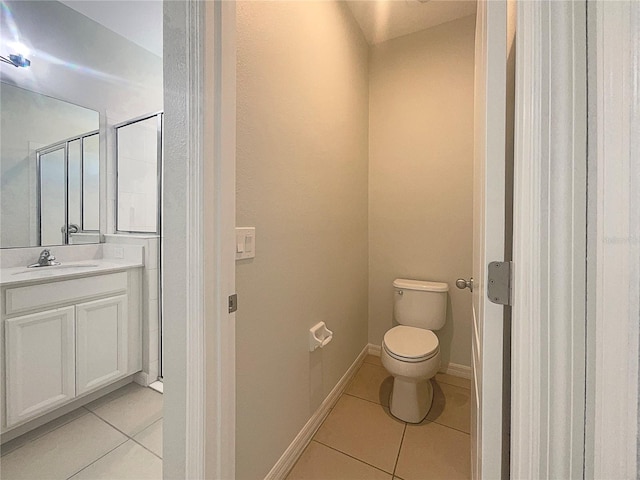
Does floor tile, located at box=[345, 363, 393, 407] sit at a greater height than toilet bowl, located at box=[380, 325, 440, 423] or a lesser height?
lesser

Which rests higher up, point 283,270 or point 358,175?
point 358,175

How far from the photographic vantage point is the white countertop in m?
1.47

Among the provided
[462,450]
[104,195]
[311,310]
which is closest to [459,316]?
[462,450]

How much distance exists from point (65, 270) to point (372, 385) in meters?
2.22

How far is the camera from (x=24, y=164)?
1791 mm

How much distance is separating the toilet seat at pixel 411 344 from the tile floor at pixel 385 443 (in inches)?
16.6

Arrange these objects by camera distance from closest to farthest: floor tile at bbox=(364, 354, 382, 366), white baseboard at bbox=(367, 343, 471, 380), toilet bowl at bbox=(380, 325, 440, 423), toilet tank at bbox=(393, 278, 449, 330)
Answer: toilet bowl at bbox=(380, 325, 440, 423) → toilet tank at bbox=(393, 278, 449, 330) → white baseboard at bbox=(367, 343, 471, 380) → floor tile at bbox=(364, 354, 382, 366)

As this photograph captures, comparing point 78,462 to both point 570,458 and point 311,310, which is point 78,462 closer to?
point 311,310

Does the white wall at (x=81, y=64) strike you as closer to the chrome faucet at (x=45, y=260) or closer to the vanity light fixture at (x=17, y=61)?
the vanity light fixture at (x=17, y=61)

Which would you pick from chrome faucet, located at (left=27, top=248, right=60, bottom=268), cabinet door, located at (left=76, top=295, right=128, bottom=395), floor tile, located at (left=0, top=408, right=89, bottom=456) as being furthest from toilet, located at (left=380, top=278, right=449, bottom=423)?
chrome faucet, located at (left=27, top=248, right=60, bottom=268)

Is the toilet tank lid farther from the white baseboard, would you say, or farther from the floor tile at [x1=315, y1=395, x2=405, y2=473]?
the floor tile at [x1=315, y1=395, x2=405, y2=473]

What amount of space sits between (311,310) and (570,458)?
1.14m

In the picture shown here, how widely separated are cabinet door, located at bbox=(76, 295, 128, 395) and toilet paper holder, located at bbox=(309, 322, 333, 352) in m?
1.42

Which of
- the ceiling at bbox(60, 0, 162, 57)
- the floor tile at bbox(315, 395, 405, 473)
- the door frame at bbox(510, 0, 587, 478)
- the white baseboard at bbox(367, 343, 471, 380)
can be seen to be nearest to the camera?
the door frame at bbox(510, 0, 587, 478)
